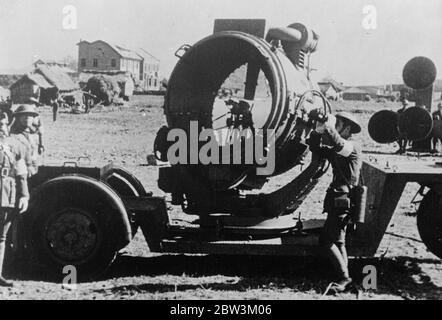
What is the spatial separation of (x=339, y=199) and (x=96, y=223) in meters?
2.35

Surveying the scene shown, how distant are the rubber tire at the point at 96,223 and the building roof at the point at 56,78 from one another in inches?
1383

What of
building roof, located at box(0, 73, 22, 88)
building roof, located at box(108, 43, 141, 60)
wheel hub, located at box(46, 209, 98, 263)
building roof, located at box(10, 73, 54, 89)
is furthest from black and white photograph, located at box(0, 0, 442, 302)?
building roof, located at box(108, 43, 141, 60)

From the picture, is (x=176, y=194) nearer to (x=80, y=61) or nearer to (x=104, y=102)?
(x=104, y=102)

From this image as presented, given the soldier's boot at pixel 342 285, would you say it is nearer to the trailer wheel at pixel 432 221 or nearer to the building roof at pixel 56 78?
the trailer wheel at pixel 432 221

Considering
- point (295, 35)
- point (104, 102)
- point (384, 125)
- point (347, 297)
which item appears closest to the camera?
point (347, 297)

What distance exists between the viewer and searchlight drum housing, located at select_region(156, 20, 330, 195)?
649 centimetres

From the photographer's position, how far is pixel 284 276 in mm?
6516

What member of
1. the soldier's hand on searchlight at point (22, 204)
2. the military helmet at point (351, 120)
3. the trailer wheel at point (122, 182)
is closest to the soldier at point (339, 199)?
the military helmet at point (351, 120)

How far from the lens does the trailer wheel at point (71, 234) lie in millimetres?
6117

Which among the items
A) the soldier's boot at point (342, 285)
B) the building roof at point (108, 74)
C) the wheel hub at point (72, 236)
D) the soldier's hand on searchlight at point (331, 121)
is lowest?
the soldier's boot at point (342, 285)

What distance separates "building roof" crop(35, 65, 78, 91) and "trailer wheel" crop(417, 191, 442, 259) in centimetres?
3578
